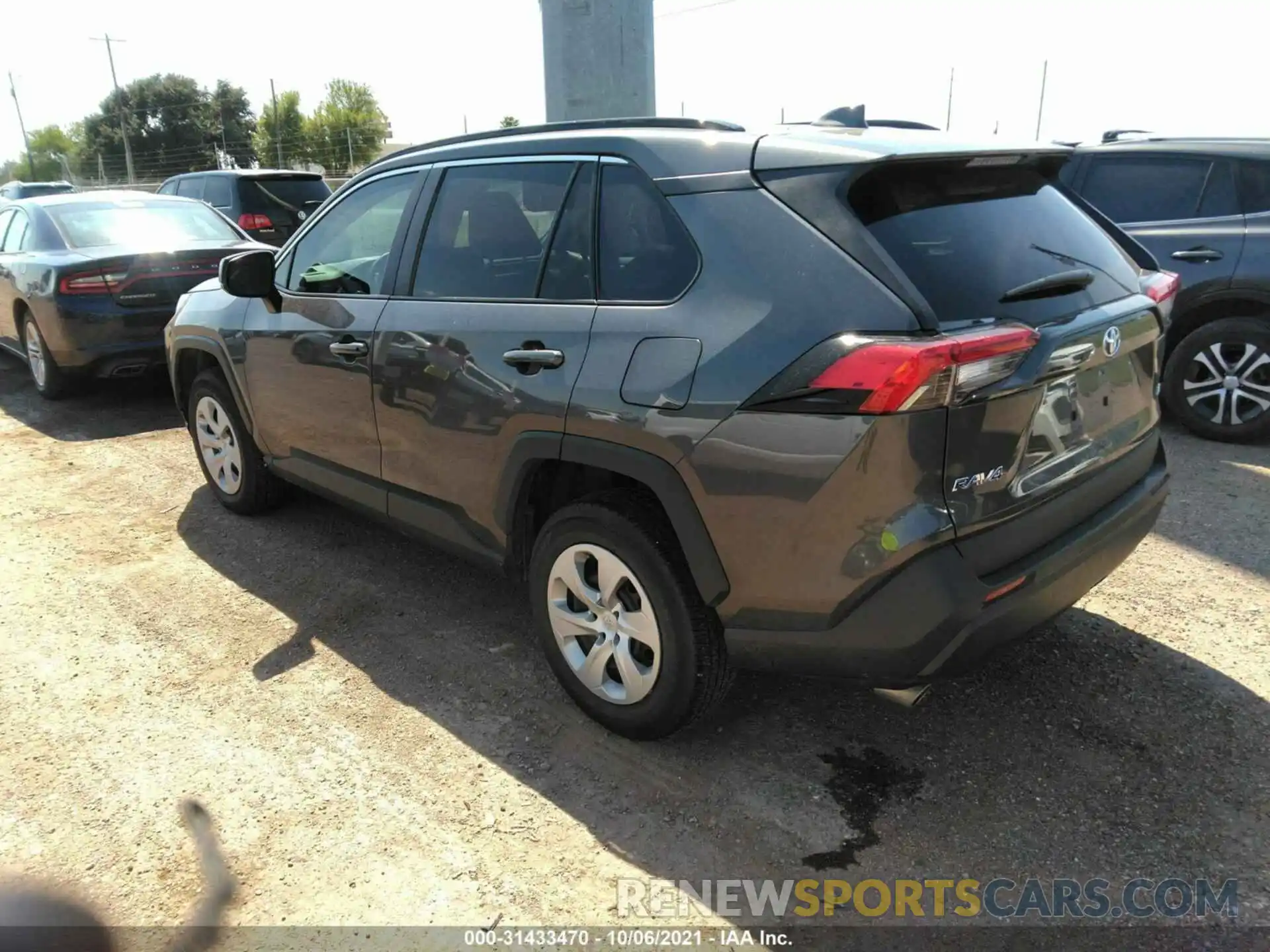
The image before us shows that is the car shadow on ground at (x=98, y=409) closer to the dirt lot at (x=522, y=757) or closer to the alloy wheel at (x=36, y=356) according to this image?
the alloy wheel at (x=36, y=356)

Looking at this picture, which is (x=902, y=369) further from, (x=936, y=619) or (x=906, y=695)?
(x=906, y=695)

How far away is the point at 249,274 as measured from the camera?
400cm

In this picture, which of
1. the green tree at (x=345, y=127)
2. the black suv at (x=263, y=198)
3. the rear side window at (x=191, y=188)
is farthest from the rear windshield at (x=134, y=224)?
the green tree at (x=345, y=127)

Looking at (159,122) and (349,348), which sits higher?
(159,122)

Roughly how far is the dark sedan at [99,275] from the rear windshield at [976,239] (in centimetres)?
600

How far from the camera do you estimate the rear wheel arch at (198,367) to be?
4543 mm

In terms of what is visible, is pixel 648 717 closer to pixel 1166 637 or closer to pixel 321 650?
pixel 321 650

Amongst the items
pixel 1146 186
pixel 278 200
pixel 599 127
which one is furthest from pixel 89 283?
pixel 1146 186

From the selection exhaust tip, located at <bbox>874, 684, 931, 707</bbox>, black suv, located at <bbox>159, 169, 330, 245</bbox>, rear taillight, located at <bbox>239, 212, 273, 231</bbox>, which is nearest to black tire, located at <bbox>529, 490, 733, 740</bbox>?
exhaust tip, located at <bbox>874, 684, 931, 707</bbox>

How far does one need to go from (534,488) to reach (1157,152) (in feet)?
16.6

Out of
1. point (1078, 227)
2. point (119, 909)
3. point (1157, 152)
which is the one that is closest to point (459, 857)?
point (119, 909)

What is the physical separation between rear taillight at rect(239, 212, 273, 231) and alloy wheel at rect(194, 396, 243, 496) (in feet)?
26.4

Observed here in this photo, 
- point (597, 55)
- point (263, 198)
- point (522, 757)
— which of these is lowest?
point (522, 757)

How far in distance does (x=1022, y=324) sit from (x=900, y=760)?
1344 mm
